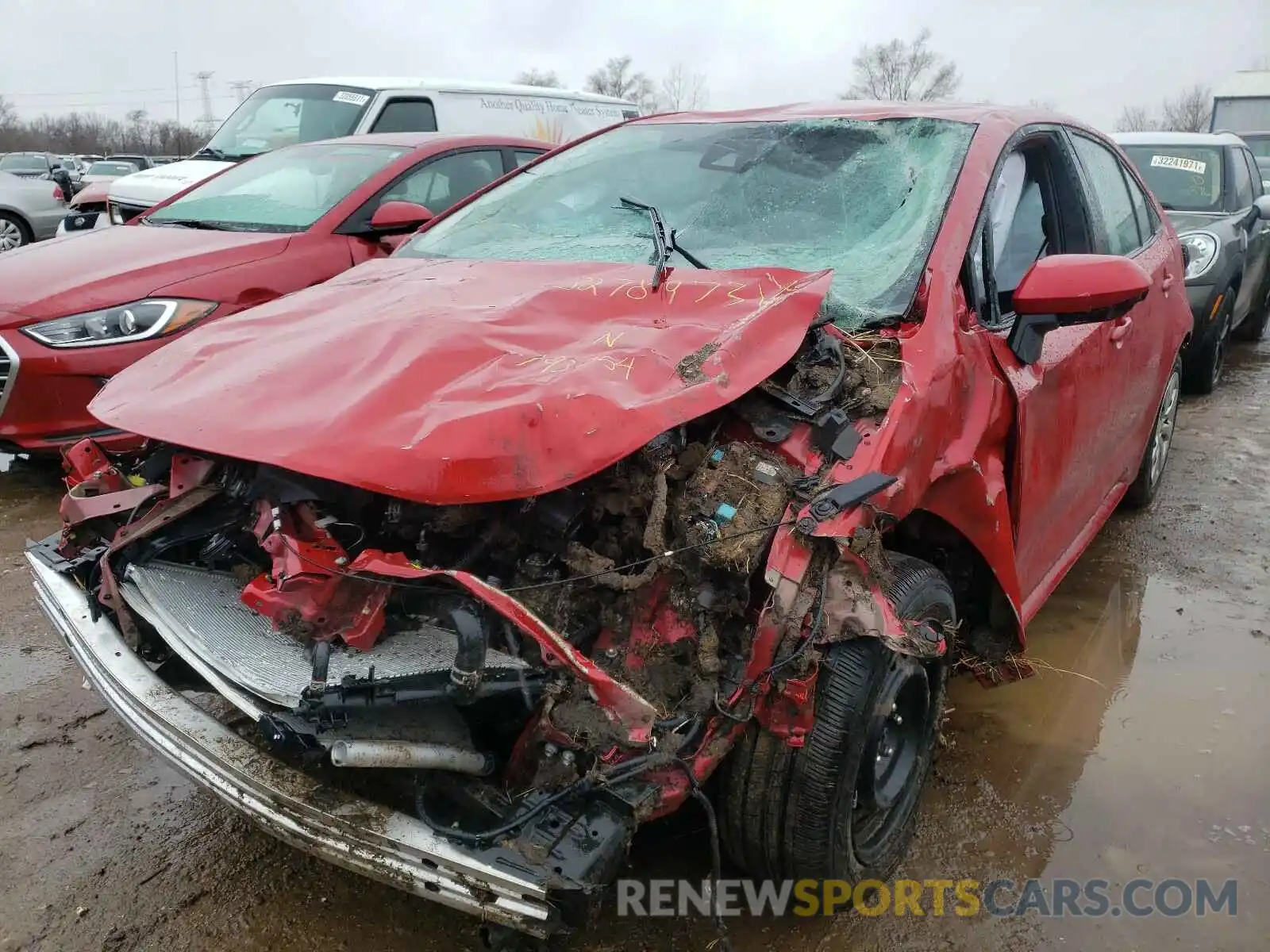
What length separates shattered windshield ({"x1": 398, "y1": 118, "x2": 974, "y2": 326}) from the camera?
2.53 m

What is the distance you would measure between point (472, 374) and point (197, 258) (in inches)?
124

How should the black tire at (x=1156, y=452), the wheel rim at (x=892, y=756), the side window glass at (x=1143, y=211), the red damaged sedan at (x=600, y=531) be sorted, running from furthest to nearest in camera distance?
the black tire at (x=1156, y=452) → the side window glass at (x=1143, y=211) → the wheel rim at (x=892, y=756) → the red damaged sedan at (x=600, y=531)

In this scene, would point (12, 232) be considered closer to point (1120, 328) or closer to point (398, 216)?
point (398, 216)

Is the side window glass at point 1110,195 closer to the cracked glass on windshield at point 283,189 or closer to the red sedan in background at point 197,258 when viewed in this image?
the red sedan in background at point 197,258

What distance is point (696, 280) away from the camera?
8.07ft

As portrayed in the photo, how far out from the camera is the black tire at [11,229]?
1202 centimetres

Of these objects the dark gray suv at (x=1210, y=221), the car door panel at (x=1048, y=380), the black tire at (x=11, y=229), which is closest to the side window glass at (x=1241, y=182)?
the dark gray suv at (x=1210, y=221)

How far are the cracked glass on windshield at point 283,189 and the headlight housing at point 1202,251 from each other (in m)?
5.21

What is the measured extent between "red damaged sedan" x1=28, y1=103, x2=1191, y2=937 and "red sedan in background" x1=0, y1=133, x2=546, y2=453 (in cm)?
175

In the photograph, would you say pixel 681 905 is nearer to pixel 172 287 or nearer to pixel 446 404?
pixel 446 404

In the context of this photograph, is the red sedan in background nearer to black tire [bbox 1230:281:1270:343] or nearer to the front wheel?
black tire [bbox 1230:281:1270:343]

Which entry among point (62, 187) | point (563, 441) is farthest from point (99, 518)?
point (62, 187)

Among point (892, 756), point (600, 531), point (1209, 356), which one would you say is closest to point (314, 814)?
point (600, 531)

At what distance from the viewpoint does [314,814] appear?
5.79 feet
